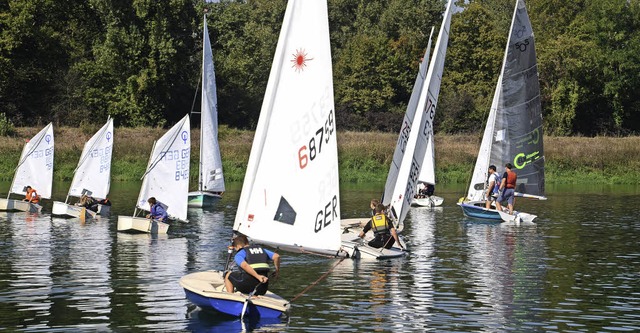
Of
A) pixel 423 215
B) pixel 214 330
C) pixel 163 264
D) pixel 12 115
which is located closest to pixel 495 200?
pixel 423 215

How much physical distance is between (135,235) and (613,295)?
18959mm

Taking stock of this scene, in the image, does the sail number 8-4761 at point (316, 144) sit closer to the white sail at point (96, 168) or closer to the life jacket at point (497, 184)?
the life jacket at point (497, 184)

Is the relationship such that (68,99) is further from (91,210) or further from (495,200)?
(495,200)

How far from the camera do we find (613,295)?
26172mm

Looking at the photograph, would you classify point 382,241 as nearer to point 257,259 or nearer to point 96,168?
point 257,259

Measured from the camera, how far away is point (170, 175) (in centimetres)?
4156

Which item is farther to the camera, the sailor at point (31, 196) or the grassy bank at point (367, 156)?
the grassy bank at point (367, 156)

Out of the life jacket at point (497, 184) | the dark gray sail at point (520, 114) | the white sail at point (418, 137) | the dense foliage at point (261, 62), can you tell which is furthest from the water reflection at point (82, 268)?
the dense foliage at point (261, 62)

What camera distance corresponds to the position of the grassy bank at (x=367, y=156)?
246 ft

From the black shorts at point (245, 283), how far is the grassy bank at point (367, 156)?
50499 mm

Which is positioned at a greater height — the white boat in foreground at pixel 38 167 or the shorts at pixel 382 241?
the white boat in foreground at pixel 38 167

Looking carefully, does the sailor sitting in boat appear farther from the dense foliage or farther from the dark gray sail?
the dense foliage

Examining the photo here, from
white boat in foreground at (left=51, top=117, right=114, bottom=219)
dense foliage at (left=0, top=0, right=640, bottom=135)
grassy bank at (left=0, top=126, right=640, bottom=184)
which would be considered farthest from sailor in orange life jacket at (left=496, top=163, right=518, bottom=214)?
dense foliage at (left=0, top=0, right=640, bottom=135)

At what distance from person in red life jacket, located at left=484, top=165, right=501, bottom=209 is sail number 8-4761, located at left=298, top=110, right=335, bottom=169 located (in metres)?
24.6
